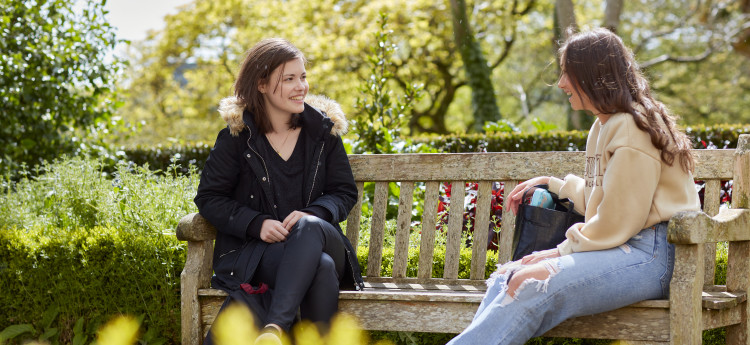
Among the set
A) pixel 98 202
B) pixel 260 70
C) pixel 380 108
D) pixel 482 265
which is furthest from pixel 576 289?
pixel 380 108

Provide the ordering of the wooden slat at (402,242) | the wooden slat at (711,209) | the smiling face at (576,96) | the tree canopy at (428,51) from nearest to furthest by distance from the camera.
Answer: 1. the smiling face at (576,96)
2. the wooden slat at (711,209)
3. the wooden slat at (402,242)
4. the tree canopy at (428,51)

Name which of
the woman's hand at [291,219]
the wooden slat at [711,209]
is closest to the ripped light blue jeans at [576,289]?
the wooden slat at [711,209]

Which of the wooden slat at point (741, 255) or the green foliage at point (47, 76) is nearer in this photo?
the wooden slat at point (741, 255)

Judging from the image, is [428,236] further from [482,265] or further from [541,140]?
[541,140]

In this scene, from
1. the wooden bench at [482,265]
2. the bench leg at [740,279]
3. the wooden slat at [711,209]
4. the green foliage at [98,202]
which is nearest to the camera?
the wooden bench at [482,265]

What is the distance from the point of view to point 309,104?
3.56 m

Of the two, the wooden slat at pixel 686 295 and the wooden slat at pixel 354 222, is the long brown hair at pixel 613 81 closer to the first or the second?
the wooden slat at pixel 686 295

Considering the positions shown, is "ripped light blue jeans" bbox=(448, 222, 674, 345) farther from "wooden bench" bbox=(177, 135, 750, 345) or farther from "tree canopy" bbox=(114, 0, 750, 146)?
"tree canopy" bbox=(114, 0, 750, 146)

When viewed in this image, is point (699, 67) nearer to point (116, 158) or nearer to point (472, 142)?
point (472, 142)

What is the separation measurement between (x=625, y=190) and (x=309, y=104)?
1.56 m

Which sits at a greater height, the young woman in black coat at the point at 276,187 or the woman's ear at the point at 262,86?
the woman's ear at the point at 262,86

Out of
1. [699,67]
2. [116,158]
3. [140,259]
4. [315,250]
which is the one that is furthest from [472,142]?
[699,67]

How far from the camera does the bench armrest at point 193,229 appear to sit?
3.18 m

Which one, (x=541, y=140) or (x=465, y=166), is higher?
(x=541, y=140)
